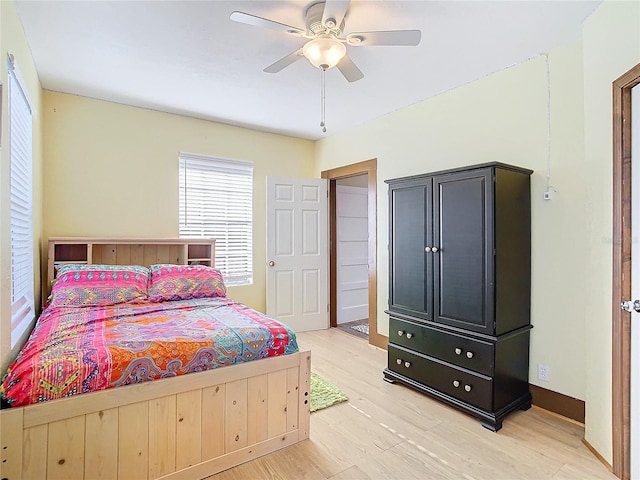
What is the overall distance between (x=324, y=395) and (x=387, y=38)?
2474 millimetres

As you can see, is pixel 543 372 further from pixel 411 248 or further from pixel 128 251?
pixel 128 251

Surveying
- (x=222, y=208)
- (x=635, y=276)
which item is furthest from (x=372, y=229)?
(x=635, y=276)

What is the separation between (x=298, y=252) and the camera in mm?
4566

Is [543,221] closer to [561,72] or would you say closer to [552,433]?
[561,72]

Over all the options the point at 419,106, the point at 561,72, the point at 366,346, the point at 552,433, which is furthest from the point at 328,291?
the point at 561,72

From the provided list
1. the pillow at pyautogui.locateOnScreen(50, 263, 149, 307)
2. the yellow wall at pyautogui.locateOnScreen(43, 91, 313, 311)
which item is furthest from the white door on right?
the yellow wall at pyautogui.locateOnScreen(43, 91, 313, 311)

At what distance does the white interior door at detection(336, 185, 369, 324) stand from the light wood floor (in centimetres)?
238

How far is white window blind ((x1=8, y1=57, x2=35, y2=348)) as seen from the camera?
6.73ft

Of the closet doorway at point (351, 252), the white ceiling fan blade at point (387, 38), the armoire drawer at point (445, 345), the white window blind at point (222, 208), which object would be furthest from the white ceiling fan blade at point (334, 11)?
the closet doorway at point (351, 252)

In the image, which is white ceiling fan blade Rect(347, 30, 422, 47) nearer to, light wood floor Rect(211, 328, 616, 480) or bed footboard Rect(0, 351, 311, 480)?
bed footboard Rect(0, 351, 311, 480)

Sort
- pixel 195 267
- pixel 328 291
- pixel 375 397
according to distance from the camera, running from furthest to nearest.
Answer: pixel 328 291 → pixel 195 267 → pixel 375 397

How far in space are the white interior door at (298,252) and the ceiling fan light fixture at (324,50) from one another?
2.43 metres

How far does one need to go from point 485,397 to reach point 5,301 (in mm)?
2832

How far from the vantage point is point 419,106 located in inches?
136
